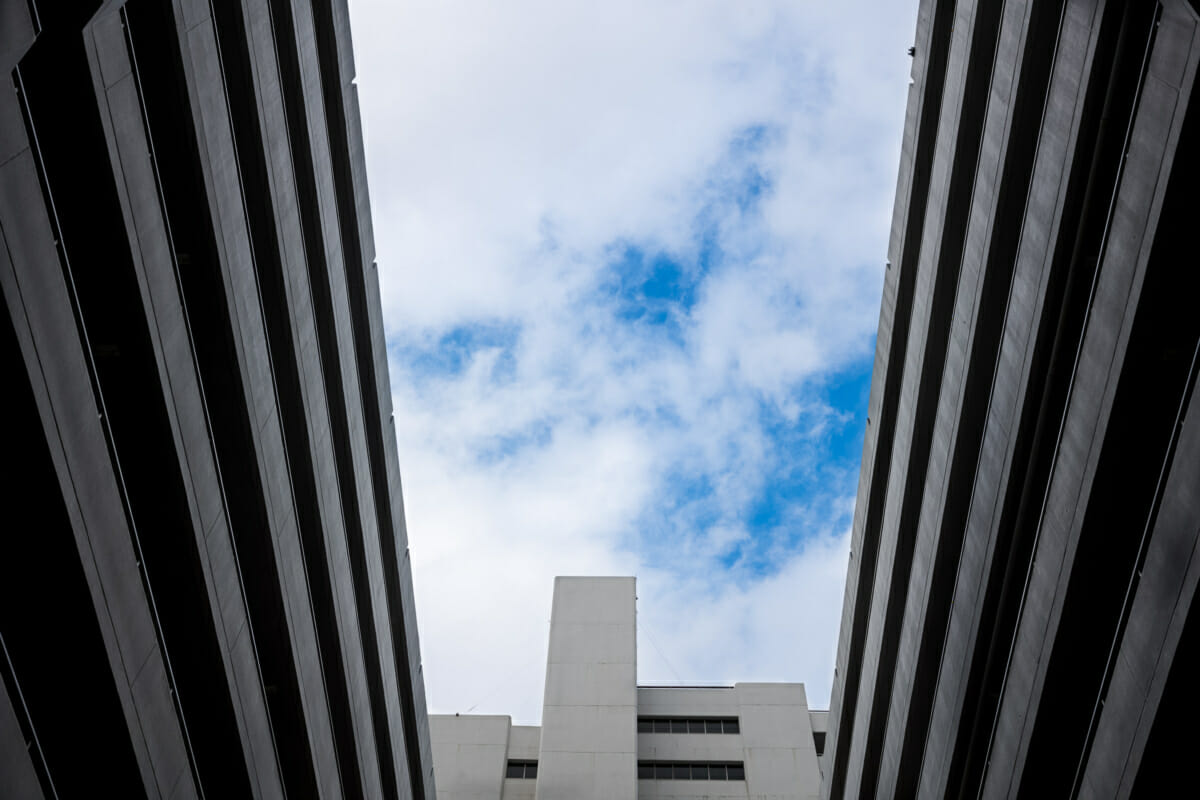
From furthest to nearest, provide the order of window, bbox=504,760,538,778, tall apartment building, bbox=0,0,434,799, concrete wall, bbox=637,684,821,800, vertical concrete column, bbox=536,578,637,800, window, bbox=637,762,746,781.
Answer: window, bbox=504,760,538,778
window, bbox=637,762,746,781
concrete wall, bbox=637,684,821,800
vertical concrete column, bbox=536,578,637,800
tall apartment building, bbox=0,0,434,799

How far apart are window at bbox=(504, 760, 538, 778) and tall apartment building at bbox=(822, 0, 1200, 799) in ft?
78.4

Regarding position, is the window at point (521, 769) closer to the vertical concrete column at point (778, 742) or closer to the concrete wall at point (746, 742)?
the concrete wall at point (746, 742)

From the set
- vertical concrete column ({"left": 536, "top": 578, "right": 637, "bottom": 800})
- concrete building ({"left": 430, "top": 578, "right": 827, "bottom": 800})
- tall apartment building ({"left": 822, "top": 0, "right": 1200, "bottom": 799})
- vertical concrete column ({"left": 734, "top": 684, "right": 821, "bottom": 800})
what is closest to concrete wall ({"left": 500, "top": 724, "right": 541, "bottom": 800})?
concrete building ({"left": 430, "top": 578, "right": 827, "bottom": 800})

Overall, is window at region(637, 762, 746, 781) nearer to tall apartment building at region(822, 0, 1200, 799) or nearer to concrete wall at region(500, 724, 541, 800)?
concrete wall at region(500, 724, 541, 800)

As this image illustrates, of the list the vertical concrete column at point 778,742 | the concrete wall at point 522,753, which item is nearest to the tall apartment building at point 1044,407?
the vertical concrete column at point 778,742

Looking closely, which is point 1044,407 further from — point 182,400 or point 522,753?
point 522,753

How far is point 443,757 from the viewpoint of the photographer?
44.5 metres

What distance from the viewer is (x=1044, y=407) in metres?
16.2

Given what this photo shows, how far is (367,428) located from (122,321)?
1315 centimetres

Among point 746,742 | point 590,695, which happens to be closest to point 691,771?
point 746,742

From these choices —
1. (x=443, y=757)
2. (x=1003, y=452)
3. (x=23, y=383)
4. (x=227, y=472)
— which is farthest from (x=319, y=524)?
(x=443, y=757)

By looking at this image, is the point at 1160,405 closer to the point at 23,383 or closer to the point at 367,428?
the point at 23,383

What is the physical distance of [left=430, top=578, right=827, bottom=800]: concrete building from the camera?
43.0 m

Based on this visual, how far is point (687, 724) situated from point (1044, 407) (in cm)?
3603
